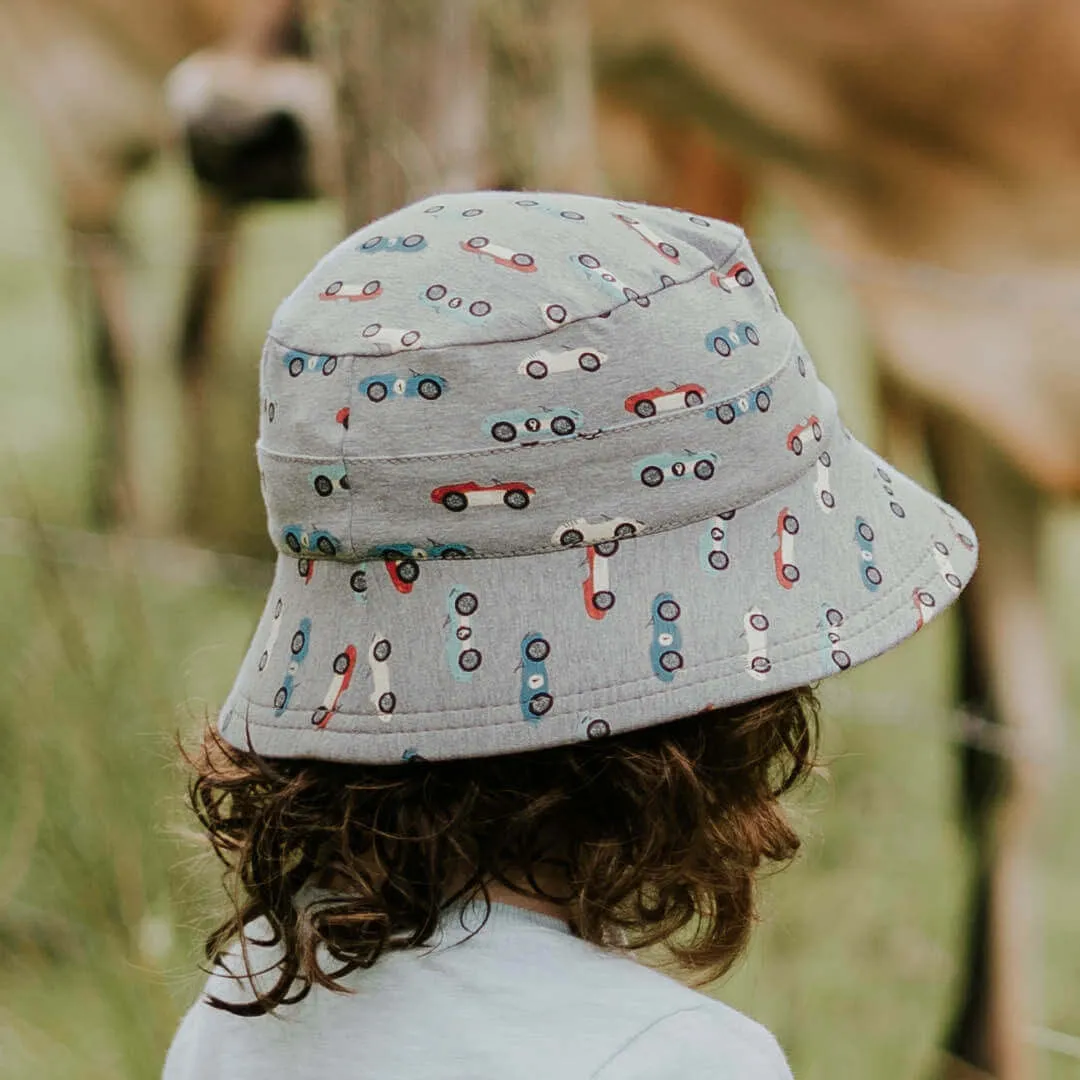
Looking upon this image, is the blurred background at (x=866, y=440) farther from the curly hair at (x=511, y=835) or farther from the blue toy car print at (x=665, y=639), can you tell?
the blue toy car print at (x=665, y=639)

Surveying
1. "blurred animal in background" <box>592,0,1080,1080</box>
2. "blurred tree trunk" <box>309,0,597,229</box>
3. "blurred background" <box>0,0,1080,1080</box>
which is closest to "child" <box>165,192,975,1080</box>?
"blurred background" <box>0,0,1080,1080</box>

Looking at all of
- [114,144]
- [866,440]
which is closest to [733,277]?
[866,440]

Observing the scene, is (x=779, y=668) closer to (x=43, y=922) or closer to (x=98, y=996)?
(x=98, y=996)

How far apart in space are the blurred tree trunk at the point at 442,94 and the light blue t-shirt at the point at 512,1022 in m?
0.97

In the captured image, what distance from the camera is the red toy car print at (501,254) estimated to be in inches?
29.6

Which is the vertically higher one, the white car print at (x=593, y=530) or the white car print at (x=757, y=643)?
the white car print at (x=593, y=530)

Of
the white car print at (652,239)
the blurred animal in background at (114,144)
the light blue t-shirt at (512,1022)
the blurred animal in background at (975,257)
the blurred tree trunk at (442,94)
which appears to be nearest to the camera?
the light blue t-shirt at (512,1022)

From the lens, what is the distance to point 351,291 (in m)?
0.77

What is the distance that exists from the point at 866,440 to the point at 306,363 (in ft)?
5.91

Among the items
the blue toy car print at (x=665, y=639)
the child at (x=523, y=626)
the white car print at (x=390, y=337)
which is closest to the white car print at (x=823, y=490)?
the child at (x=523, y=626)

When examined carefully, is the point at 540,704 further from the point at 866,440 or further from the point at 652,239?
the point at 866,440

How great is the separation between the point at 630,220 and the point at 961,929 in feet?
4.84

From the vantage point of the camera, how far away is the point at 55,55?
345 cm

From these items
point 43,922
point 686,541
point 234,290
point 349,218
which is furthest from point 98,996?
point 234,290
